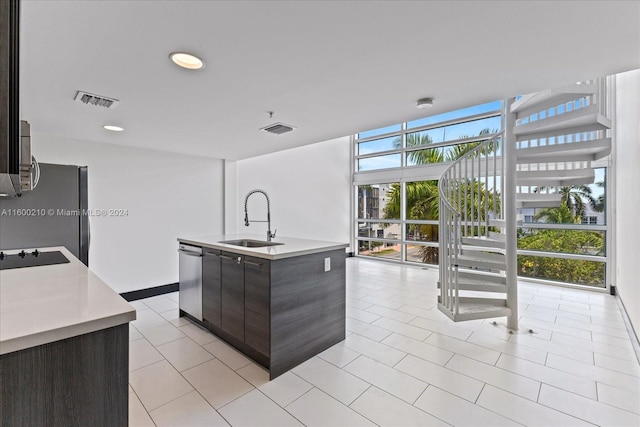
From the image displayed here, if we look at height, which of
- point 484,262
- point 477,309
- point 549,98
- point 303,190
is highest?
point 549,98

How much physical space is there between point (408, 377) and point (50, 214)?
3.23 meters

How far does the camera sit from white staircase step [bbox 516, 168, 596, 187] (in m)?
3.24

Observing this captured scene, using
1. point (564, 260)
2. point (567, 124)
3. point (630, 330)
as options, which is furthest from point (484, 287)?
point (564, 260)

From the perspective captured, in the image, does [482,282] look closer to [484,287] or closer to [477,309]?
[484,287]

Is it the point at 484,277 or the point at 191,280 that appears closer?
the point at 191,280

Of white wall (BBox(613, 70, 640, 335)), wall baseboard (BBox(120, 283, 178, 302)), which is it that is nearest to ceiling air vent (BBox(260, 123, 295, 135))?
wall baseboard (BBox(120, 283, 178, 302))

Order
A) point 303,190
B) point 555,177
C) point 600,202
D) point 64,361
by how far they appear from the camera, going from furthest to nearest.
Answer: point 303,190 → point 600,202 → point 555,177 → point 64,361

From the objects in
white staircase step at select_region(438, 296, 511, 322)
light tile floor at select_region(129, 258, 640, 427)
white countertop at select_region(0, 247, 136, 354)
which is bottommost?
light tile floor at select_region(129, 258, 640, 427)

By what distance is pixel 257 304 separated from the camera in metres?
2.29

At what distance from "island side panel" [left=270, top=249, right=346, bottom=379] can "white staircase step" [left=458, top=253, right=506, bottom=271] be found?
4.90ft

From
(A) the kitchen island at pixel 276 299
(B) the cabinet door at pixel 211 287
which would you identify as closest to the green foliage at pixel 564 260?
(A) the kitchen island at pixel 276 299

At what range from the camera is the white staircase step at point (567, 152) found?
2918 mm

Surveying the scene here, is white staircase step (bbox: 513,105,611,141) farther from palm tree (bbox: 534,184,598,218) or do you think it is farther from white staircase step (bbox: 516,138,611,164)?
palm tree (bbox: 534,184,598,218)

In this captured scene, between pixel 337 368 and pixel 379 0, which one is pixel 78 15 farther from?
pixel 337 368
